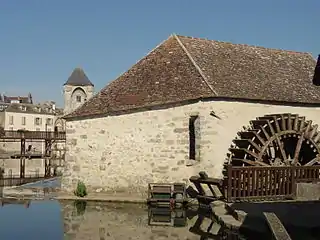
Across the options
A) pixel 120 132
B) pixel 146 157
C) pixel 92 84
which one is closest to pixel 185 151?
pixel 146 157

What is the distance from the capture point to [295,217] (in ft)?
36.1

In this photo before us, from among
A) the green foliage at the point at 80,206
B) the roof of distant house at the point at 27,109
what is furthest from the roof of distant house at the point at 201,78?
the roof of distant house at the point at 27,109

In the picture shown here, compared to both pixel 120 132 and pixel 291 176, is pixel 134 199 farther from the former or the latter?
pixel 291 176

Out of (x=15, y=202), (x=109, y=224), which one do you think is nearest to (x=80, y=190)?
(x=15, y=202)

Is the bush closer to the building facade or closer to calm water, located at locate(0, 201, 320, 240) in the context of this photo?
calm water, located at locate(0, 201, 320, 240)

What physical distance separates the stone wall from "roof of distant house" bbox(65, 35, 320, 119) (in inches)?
15.0

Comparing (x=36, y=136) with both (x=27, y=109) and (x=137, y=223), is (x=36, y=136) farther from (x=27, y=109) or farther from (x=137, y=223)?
(x=27, y=109)

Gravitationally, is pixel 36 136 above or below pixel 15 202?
above

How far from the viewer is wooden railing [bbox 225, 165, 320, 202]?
44.6 feet

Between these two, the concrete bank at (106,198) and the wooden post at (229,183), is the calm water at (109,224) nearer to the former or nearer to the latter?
the concrete bank at (106,198)

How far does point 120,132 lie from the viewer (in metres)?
17.2

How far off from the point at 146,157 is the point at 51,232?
5.86 meters

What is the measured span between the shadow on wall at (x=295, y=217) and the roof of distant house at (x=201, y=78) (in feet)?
16.0

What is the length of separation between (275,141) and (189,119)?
9.48 feet
